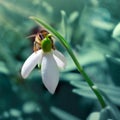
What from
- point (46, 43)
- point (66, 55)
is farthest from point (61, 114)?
point (46, 43)

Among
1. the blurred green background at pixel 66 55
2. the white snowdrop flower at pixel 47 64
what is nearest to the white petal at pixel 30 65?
the white snowdrop flower at pixel 47 64

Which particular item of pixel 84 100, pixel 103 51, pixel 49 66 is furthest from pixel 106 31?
pixel 49 66

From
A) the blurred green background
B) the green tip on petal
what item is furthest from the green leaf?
the green tip on petal

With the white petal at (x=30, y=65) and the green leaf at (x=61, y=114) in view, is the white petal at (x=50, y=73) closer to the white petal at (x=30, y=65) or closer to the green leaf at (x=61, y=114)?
the white petal at (x=30, y=65)

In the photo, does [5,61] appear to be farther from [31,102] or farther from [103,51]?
[103,51]

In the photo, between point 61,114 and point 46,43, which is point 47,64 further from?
point 61,114

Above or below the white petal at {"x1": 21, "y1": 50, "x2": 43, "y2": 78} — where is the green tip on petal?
above

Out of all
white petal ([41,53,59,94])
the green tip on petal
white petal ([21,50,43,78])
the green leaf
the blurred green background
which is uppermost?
the green tip on petal

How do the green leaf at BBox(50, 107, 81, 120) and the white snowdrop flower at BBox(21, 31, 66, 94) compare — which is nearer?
the white snowdrop flower at BBox(21, 31, 66, 94)

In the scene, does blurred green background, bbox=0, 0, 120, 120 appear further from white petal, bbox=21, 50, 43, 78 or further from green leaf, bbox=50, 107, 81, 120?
white petal, bbox=21, 50, 43, 78
